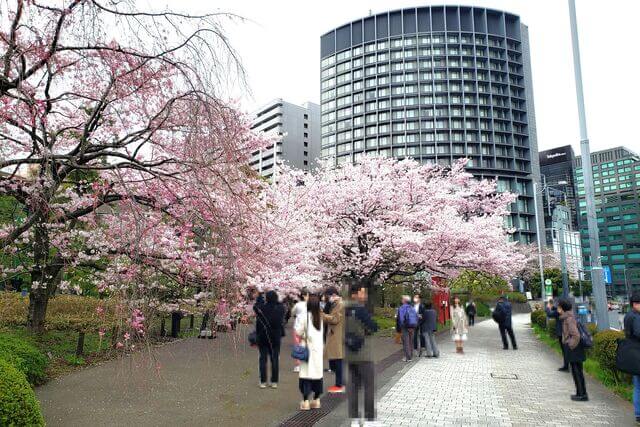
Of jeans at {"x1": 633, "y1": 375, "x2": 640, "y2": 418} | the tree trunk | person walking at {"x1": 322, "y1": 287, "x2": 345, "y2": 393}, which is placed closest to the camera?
jeans at {"x1": 633, "y1": 375, "x2": 640, "y2": 418}

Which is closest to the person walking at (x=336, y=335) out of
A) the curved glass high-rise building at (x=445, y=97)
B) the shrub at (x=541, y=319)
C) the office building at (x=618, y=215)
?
the shrub at (x=541, y=319)

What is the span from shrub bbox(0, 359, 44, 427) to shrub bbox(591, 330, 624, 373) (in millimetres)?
8615

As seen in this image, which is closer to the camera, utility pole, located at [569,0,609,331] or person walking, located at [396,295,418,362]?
utility pole, located at [569,0,609,331]

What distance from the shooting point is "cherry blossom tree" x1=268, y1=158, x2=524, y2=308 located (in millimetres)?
15445

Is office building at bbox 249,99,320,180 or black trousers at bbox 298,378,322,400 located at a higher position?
office building at bbox 249,99,320,180

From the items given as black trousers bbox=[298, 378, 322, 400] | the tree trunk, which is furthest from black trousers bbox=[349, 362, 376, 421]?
the tree trunk

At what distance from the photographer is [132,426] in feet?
17.6

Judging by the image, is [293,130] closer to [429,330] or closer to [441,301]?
[441,301]

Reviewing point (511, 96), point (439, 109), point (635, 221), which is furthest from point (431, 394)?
point (635, 221)

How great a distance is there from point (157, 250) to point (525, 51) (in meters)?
81.9

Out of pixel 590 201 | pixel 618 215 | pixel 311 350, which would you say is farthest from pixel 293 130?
pixel 618 215

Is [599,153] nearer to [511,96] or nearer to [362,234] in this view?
[511,96]

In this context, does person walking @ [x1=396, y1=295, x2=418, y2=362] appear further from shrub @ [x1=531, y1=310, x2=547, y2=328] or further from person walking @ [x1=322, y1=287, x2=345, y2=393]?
shrub @ [x1=531, y1=310, x2=547, y2=328]

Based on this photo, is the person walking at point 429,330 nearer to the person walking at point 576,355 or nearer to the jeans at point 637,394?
the person walking at point 576,355
